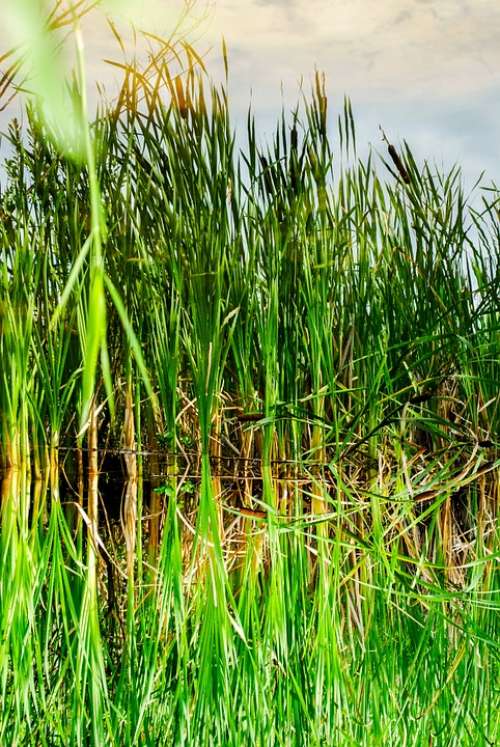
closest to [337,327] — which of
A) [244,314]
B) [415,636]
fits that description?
[244,314]

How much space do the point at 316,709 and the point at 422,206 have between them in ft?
1.97

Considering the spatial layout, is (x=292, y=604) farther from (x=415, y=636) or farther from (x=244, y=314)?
(x=244, y=314)

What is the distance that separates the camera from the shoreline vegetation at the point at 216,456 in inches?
29.3

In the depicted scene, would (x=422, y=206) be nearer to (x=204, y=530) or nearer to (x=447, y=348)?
(x=447, y=348)

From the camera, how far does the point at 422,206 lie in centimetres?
92

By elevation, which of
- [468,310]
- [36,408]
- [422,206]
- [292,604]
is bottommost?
[292,604]

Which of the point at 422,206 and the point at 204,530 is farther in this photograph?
the point at 422,206

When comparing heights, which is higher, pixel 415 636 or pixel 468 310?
pixel 468 310

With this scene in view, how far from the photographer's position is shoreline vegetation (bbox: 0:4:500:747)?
2.44 feet

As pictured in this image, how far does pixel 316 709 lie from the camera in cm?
77

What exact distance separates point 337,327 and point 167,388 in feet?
0.74

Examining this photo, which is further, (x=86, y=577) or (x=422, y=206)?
(x=422, y=206)

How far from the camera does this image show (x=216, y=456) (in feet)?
2.37

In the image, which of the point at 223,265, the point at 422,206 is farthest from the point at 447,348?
the point at 223,265
